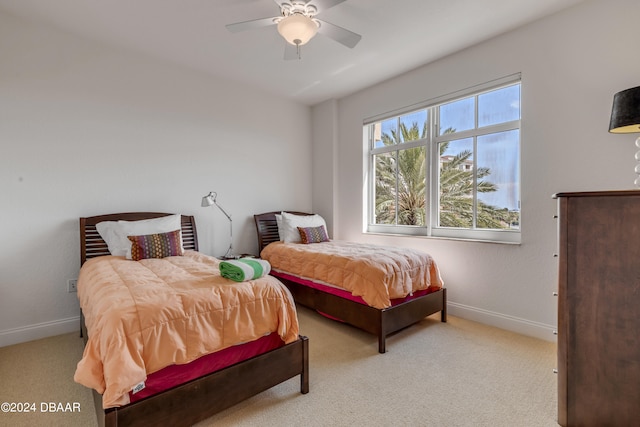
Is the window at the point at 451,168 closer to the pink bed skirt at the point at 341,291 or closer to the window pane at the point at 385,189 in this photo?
the window pane at the point at 385,189

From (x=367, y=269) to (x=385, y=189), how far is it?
1.84m

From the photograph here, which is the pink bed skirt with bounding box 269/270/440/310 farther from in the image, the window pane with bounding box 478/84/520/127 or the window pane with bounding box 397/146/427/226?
the window pane with bounding box 478/84/520/127

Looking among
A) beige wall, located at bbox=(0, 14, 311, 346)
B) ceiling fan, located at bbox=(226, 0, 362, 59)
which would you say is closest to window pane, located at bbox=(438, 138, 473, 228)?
ceiling fan, located at bbox=(226, 0, 362, 59)

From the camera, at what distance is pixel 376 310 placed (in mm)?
2420

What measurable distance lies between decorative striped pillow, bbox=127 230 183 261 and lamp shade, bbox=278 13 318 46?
2.03m

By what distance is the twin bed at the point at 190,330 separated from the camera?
1270mm

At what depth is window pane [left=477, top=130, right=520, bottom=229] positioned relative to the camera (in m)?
2.89

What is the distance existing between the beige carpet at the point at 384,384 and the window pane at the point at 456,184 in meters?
1.21

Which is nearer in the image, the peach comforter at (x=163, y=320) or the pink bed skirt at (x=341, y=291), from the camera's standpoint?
the peach comforter at (x=163, y=320)

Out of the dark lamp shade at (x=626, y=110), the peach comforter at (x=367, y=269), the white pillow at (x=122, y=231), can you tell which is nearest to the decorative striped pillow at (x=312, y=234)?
the peach comforter at (x=367, y=269)

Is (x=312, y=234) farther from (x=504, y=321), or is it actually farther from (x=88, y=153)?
(x=88, y=153)

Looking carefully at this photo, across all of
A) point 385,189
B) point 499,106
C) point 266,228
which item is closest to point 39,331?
point 266,228

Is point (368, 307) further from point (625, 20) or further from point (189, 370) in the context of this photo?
point (625, 20)

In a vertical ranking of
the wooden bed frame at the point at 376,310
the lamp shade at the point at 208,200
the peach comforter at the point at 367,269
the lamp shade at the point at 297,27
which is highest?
the lamp shade at the point at 297,27
